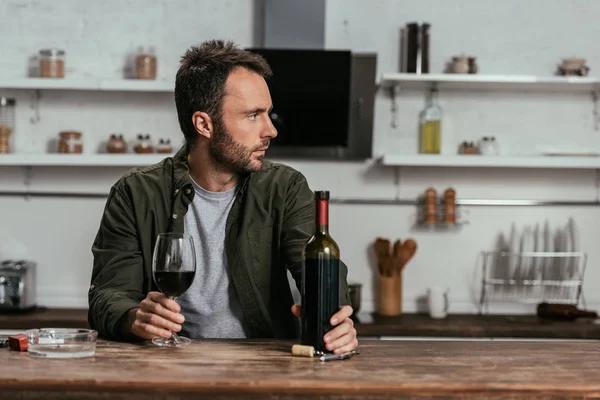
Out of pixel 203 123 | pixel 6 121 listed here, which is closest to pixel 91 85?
pixel 6 121

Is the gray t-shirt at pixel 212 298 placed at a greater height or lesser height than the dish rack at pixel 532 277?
greater

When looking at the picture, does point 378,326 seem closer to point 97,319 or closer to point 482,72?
point 482,72

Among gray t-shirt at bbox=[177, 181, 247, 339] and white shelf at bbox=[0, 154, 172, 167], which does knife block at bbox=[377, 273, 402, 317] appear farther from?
gray t-shirt at bbox=[177, 181, 247, 339]

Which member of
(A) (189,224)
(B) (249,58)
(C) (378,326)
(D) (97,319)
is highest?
(B) (249,58)

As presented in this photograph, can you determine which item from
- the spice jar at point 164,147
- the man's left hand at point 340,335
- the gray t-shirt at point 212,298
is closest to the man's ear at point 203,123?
the gray t-shirt at point 212,298

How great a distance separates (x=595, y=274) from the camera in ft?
13.7

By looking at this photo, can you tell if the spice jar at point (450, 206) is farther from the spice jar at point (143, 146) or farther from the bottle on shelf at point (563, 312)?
the spice jar at point (143, 146)

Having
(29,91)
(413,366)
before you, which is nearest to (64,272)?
(29,91)

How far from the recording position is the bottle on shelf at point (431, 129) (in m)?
4.04

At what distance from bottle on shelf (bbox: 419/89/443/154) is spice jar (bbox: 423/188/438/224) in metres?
0.19

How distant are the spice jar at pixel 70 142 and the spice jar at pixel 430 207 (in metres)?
1.63

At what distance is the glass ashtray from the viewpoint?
1641 millimetres

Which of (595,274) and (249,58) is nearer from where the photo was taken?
(249,58)

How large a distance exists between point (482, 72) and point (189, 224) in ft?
7.50
